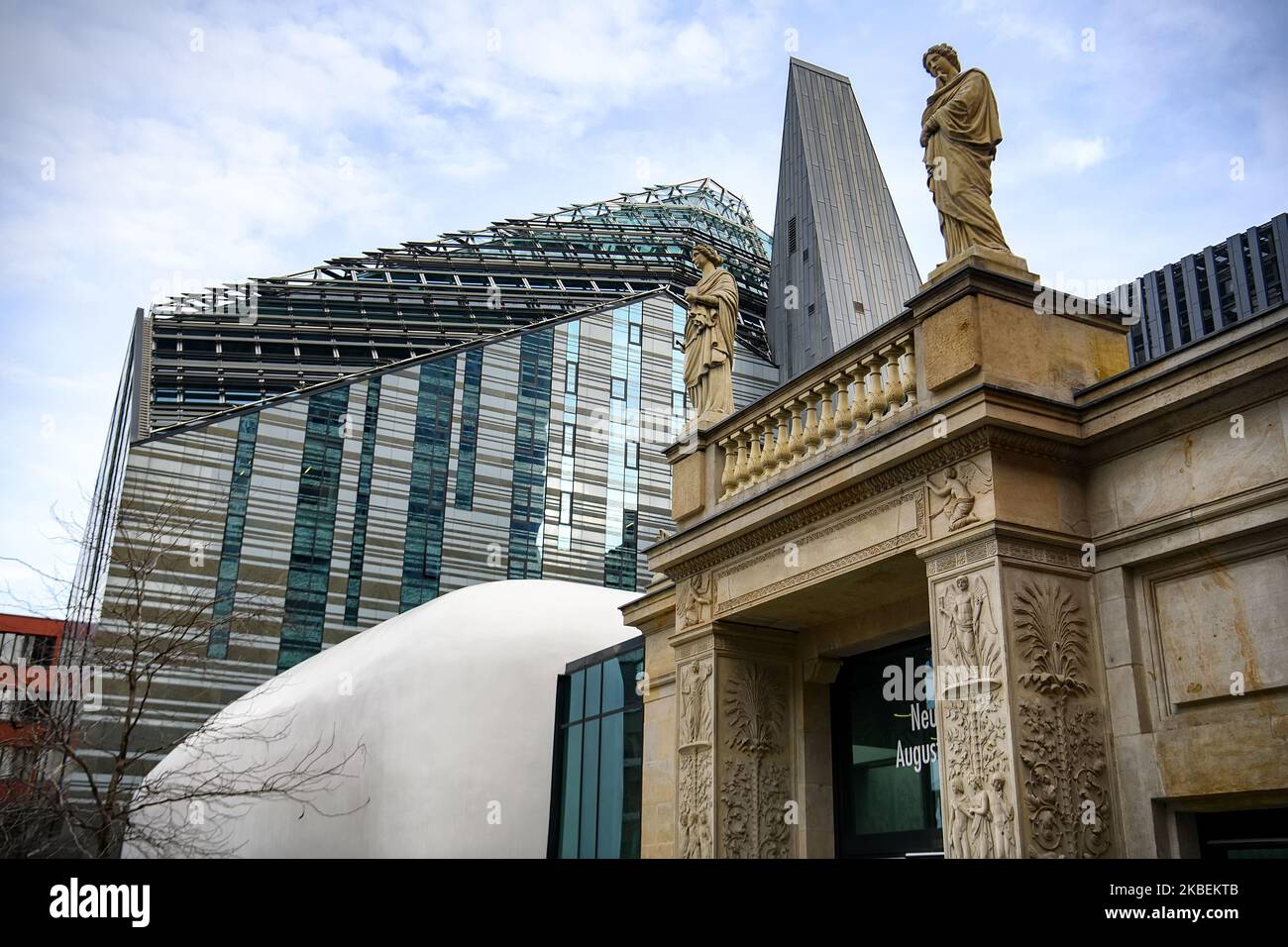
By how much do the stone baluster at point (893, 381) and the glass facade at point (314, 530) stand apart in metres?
45.6

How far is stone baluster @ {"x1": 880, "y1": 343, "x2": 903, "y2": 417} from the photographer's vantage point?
941cm

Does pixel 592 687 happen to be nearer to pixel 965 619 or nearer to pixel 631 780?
pixel 631 780

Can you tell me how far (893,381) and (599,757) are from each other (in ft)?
38.9

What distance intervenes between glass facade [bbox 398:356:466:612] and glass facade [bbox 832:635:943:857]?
149 ft

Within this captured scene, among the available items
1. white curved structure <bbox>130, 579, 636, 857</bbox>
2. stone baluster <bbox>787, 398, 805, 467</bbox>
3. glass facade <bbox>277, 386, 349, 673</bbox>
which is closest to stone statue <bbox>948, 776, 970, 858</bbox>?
stone baluster <bbox>787, 398, 805, 467</bbox>

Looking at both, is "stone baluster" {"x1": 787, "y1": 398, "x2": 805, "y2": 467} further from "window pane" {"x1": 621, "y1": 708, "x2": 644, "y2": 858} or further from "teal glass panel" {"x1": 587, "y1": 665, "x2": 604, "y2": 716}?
"teal glass panel" {"x1": 587, "y1": 665, "x2": 604, "y2": 716}

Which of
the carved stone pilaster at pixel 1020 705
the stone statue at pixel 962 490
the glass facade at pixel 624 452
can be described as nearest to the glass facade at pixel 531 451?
the glass facade at pixel 624 452

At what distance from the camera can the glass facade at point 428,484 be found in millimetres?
55562

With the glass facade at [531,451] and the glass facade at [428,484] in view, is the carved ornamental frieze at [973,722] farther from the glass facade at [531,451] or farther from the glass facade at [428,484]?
the glass facade at [531,451]

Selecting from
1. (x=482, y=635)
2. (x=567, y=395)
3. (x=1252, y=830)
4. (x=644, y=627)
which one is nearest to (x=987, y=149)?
(x=1252, y=830)

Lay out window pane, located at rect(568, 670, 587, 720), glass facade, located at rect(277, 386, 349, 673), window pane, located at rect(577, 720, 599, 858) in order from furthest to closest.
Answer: glass facade, located at rect(277, 386, 349, 673)
window pane, located at rect(568, 670, 587, 720)
window pane, located at rect(577, 720, 599, 858)

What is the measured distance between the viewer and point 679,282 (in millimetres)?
74938

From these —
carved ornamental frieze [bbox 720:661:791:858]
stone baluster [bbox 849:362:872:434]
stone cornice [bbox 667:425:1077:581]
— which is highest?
stone baluster [bbox 849:362:872:434]

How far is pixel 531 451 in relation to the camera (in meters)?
59.3
